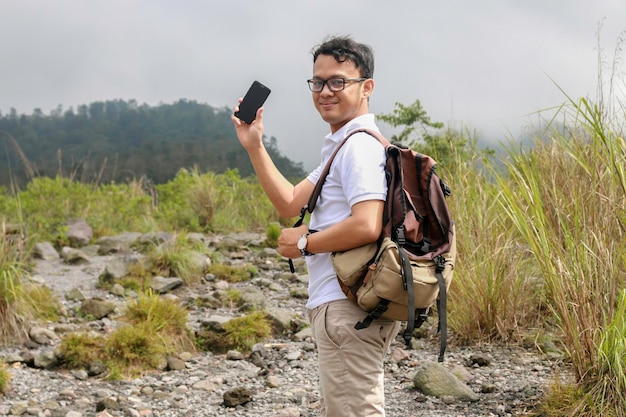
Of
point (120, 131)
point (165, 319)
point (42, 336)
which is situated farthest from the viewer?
point (120, 131)

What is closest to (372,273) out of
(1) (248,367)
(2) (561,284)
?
(2) (561,284)

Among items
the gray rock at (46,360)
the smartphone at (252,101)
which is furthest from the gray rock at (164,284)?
the smartphone at (252,101)

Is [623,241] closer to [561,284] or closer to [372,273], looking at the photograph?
[561,284]

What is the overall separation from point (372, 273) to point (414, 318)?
0.63 feet

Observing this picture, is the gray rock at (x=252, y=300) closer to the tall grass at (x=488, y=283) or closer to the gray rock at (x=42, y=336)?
the gray rock at (x=42, y=336)

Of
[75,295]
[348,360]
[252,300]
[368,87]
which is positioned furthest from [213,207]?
[348,360]

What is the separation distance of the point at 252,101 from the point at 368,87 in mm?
401

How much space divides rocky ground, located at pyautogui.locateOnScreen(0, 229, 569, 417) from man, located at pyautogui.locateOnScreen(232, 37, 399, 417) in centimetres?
187

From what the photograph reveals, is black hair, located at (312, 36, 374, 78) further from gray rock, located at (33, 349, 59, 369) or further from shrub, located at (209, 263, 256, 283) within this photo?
shrub, located at (209, 263, 256, 283)

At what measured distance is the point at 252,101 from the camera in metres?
2.69

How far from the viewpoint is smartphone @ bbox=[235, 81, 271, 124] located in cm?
269

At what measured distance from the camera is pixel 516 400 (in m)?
4.25

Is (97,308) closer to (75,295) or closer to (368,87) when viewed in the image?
(75,295)

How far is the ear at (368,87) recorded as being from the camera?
8.60 ft
